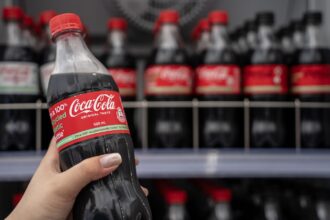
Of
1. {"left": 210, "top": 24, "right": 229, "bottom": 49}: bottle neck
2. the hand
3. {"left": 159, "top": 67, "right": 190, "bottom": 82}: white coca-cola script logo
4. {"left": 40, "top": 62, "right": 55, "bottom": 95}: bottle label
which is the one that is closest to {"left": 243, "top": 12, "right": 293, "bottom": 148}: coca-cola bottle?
{"left": 210, "top": 24, "right": 229, "bottom": 49}: bottle neck

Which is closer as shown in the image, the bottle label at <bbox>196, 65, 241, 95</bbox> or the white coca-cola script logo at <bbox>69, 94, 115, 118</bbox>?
the white coca-cola script logo at <bbox>69, 94, 115, 118</bbox>

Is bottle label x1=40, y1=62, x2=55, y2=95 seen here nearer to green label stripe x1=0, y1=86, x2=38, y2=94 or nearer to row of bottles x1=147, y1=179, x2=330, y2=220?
green label stripe x1=0, y1=86, x2=38, y2=94

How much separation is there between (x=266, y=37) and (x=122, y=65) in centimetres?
47

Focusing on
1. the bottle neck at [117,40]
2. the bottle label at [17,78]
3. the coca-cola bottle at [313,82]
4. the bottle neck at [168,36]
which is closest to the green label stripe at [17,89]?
the bottle label at [17,78]

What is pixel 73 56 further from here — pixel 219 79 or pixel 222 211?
pixel 222 211

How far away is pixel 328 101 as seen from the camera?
4.71 ft

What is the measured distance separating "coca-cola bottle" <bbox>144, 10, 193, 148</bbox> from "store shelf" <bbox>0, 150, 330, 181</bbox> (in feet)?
0.64

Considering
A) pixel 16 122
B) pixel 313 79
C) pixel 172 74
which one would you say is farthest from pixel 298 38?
pixel 16 122

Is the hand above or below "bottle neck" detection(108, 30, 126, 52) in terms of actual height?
below

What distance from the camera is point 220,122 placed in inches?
57.4

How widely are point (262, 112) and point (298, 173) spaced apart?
29cm

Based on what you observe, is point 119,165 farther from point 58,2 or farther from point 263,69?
point 58,2

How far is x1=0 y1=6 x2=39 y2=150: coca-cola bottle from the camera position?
4.47 feet

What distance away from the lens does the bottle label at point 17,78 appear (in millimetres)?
1357
